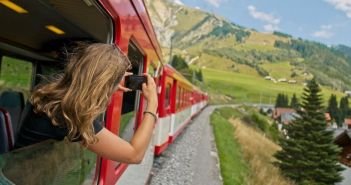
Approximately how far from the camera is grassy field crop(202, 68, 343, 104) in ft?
484

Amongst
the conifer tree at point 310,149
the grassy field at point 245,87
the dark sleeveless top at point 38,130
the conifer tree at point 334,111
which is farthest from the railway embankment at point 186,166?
the grassy field at point 245,87

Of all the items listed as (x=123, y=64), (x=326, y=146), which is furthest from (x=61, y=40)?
(x=326, y=146)

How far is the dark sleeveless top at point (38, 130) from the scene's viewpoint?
2.21m

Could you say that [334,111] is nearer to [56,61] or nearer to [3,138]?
[56,61]

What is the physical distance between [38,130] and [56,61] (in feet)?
5.59

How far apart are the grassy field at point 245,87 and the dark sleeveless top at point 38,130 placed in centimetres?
13348

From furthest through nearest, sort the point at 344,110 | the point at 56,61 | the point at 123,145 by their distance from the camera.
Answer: the point at 344,110 < the point at 56,61 < the point at 123,145

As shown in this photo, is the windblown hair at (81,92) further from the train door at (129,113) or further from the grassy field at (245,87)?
the grassy field at (245,87)

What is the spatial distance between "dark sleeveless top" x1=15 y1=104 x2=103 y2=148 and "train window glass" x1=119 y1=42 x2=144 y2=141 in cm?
190

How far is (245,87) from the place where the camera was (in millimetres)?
161500

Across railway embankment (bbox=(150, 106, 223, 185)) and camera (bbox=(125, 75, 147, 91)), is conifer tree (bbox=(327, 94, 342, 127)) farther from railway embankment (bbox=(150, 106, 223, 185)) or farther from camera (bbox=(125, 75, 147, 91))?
camera (bbox=(125, 75, 147, 91))

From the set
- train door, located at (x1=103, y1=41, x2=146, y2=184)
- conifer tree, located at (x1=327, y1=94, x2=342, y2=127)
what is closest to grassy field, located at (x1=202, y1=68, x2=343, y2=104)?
conifer tree, located at (x1=327, y1=94, x2=342, y2=127)

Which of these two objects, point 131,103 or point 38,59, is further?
point 131,103

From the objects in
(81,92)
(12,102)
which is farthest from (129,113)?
(81,92)
